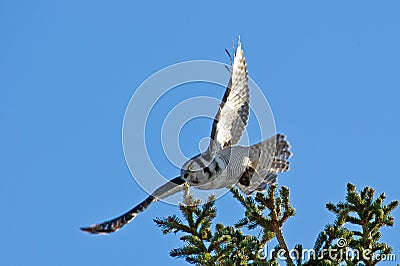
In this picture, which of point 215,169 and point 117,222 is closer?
point 117,222

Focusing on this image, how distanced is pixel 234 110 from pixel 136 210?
257cm

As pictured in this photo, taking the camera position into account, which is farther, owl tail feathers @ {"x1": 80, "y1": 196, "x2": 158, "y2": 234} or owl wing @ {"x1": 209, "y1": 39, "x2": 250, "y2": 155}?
owl wing @ {"x1": 209, "y1": 39, "x2": 250, "y2": 155}

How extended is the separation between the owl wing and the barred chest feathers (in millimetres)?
160

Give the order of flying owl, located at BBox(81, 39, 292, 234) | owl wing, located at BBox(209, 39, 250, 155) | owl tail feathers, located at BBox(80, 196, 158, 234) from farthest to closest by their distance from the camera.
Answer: owl wing, located at BBox(209, 39, 250, 155) → flying owl, located at BBox(81, 39, 292, 234) → owl tail feathers, located at BBox(80, 196, 158, 234)

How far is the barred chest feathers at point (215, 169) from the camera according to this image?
24.5ft

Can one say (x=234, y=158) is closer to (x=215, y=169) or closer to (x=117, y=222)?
(x=215, y=169)

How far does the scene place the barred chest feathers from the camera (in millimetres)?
7477

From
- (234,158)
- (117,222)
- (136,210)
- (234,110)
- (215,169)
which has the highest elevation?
(234,110)

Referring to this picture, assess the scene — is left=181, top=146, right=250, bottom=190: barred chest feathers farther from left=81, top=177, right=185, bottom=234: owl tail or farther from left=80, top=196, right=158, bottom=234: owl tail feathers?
left=80, top=196, right=158, bottom=234: owl tail feathers

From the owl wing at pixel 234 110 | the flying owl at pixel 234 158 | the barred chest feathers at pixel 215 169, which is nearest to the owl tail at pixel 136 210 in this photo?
the flying owl at pixel 234 158

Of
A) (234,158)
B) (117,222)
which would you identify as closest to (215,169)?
(234,158)

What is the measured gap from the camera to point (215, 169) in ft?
25.2

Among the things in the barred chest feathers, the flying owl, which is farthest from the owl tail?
the barred chest feathers

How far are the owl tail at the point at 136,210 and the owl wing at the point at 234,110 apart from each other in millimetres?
890
